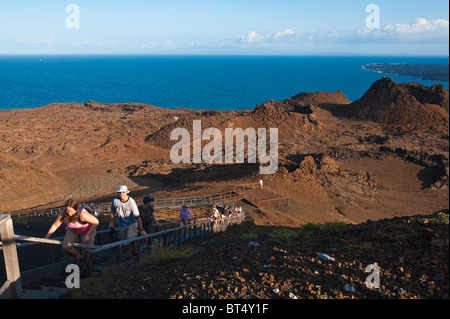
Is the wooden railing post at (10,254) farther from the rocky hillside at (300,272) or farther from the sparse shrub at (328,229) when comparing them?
the sparse shrub at (328,229)

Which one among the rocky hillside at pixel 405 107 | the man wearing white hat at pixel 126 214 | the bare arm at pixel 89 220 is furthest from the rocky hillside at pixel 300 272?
the rocky hillside at pixel 405 107

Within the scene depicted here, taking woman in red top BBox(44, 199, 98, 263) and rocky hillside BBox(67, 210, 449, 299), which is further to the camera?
woman in red top BBox(44, 199, 98, 263)

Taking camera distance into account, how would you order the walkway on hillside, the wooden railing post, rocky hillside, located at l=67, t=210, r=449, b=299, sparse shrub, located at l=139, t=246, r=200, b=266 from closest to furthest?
the wooden railing post < rocky hillside, located at l=67, t=210, r=449, b=299 < sparse shrub, located at l=139, t=246, r=200, b=266 < the walkway on hillside

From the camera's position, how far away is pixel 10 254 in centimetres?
499

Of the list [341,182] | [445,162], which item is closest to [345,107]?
[445,162]

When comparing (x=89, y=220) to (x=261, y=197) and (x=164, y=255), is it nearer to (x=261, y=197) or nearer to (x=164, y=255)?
(x=164, y=255)

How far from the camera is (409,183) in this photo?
96.9 feet

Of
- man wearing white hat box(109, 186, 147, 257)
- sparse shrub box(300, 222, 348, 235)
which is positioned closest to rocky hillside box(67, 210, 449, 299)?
man wearing white hat box(109, 186, 147, 257)

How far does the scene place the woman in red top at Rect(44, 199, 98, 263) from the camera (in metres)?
6.02

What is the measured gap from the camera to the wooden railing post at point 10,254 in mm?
4852

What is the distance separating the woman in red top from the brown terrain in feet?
11.4

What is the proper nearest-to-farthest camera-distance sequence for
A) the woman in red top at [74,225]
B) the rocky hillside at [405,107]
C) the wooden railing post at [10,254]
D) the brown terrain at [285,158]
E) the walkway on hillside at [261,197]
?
1. the wooden railing post at [10,254]
2. the woman in red top at [74,225]
3. the walkway on hillside at [261,197]
4. the brown terrain at [285,158]
5. the rocky hillside at [405,107]

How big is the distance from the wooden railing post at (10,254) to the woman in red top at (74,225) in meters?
0.91

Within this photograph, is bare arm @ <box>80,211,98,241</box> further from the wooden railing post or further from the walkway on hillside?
the walkway on hillside
